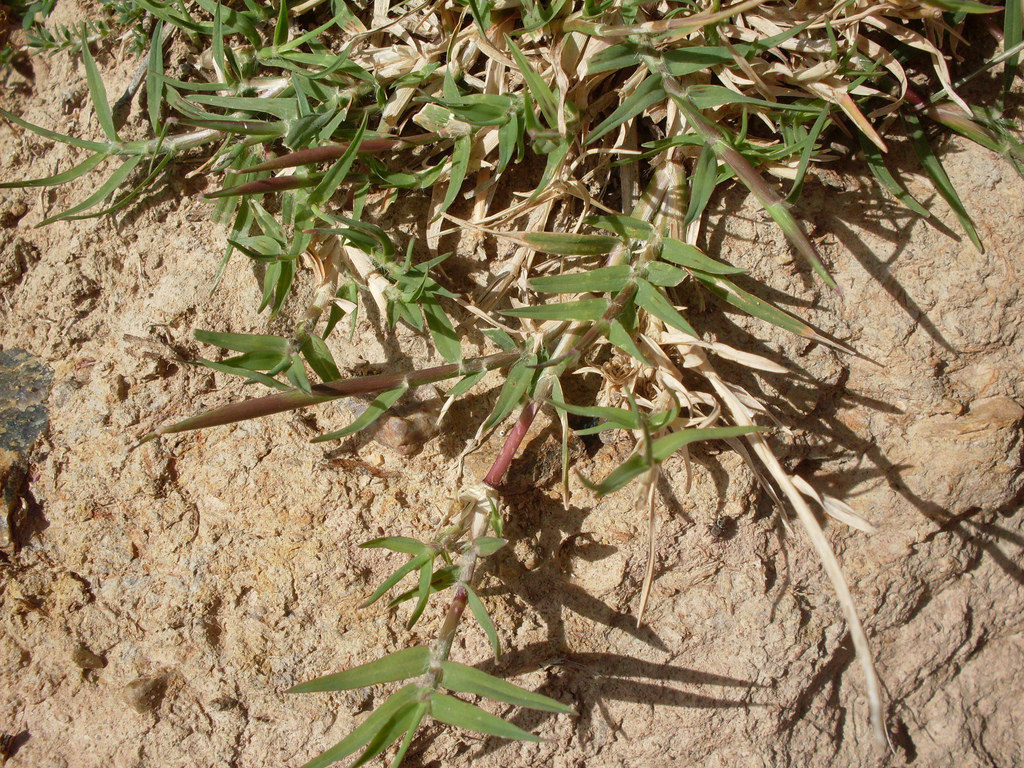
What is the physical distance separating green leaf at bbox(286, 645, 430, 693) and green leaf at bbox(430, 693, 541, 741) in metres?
0.08

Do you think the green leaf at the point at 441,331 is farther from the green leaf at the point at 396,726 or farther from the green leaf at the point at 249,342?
the green leaf at the point at 396,726

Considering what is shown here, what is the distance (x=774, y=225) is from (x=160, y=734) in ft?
6.72

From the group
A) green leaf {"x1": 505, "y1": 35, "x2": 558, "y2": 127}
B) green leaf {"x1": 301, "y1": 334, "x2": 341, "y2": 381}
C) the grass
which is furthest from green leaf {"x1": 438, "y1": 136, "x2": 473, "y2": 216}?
green leaf {"x1": 301, "y1": 334, "x2": 341, "y2": 381}

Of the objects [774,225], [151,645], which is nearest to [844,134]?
[774,225]

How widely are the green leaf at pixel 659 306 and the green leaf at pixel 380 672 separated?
92 centimetres

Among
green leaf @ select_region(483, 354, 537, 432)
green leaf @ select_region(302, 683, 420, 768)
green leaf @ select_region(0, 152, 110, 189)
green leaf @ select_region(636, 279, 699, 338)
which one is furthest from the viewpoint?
green leaf @ select_region(0, 152, 110, 189)

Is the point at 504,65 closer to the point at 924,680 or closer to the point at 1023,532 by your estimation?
the point at 1023,532

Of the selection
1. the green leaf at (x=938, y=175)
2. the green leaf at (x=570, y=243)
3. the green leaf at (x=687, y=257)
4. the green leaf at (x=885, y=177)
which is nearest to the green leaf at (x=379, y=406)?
the green leaf at (x=570, y=243)

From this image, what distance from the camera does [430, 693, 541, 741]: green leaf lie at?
143cm

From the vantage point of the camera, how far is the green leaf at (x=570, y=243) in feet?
5.16

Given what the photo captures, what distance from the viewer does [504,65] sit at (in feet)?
5.82

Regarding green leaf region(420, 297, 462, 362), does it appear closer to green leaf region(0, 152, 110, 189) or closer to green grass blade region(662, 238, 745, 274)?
green grass blade region(662, 238, 745, 274)

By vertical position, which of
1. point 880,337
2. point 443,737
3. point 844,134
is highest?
point 844,134

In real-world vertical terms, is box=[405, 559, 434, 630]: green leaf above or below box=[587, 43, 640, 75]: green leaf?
below
